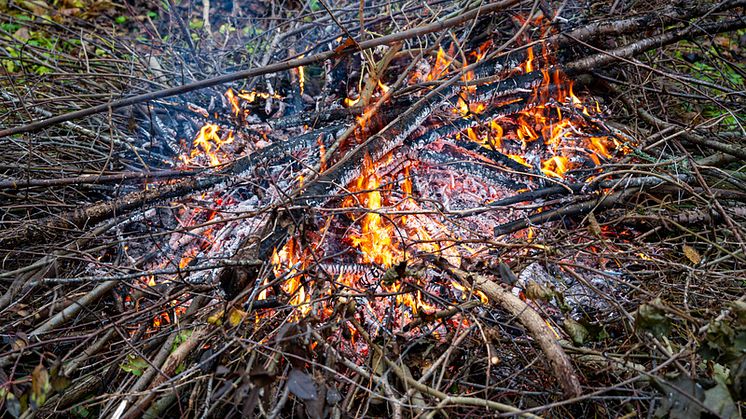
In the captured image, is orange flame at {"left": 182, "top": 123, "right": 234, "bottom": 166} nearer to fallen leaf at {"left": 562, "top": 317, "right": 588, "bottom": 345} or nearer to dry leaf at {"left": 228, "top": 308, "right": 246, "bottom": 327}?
dry leaf at {"left": 228, "top": 308, "right": 246, "bottom": 327}

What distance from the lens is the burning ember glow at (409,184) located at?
2.36 meters

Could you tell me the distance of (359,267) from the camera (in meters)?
2.57

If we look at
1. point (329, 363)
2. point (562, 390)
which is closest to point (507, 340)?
point (562, 390)

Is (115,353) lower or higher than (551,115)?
lower

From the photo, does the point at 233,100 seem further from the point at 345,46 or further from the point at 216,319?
the point at 216,319

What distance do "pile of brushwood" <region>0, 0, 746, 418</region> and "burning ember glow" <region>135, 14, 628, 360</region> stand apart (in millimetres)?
33

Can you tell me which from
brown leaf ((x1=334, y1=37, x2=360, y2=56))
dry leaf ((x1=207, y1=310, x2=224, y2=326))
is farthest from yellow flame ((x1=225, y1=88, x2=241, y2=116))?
dry leaf ((x1=207, y1=310, x2=224, y2=326))

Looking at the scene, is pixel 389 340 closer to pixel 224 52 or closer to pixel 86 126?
pixel 86 126

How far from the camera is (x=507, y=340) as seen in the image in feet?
6.90

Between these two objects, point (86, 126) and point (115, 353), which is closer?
point (115, 353)

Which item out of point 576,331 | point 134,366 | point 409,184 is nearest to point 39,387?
point 134,366

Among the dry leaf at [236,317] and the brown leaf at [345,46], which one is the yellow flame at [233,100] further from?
the dry leaf at [236,317]

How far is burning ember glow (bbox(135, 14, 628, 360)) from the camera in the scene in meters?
2.36

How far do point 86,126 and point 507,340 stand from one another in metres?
3.55
